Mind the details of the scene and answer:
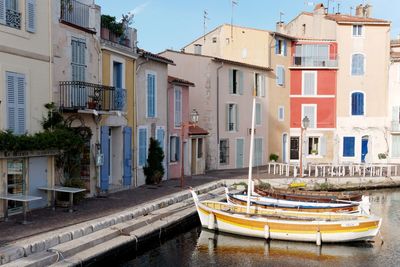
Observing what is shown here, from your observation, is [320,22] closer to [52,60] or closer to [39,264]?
[52,60]

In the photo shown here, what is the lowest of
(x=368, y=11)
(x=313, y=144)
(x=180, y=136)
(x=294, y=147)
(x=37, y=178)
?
(x=37, y=178)

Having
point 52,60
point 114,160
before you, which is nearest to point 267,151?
point 114,160

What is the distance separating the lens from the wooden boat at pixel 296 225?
1545 cm

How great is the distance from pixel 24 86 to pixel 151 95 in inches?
359

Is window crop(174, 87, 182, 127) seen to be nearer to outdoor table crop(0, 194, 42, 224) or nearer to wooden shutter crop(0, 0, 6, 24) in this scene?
wooden shutter crop(0, 0, 6, 24)

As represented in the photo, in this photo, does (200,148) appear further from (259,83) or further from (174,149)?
(259,83)

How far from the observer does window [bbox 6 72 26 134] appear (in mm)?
13727

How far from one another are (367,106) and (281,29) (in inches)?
439

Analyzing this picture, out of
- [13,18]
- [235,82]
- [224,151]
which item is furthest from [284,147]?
[13,18]

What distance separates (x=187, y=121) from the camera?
90.0ft

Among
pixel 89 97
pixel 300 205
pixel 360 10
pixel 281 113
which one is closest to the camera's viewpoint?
pixel 89 97

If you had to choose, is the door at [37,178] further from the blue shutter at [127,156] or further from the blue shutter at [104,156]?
the blue shutter at [127,156]

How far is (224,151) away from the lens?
106 feet

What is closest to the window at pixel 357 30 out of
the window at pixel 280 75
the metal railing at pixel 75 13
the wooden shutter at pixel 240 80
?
the window at pixel 280 75
